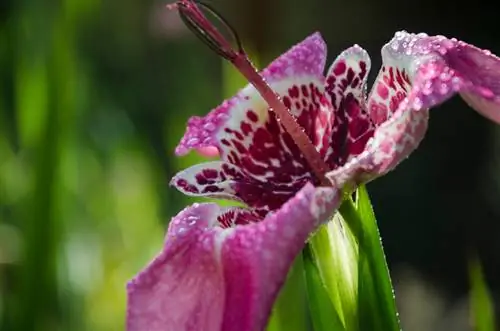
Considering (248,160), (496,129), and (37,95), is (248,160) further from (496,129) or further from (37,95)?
(496,129)

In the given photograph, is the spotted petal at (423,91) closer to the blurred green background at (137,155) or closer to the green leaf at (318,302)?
the green leaf at (318,302)

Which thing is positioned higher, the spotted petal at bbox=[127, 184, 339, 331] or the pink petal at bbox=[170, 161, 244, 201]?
the pink petal at bbox=[170, 161, 244, 201]

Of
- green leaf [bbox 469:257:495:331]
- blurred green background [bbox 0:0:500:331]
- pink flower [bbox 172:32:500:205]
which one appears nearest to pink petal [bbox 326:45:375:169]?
pink flower [bbox 172:32:500:205]

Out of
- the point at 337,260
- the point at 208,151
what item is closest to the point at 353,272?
the point at 337,260

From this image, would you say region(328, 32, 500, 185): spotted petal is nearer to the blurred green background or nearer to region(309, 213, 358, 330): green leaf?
region(309, 213, 358, 330): green leaf

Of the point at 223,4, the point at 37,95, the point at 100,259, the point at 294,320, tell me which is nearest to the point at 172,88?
the point at 223,4

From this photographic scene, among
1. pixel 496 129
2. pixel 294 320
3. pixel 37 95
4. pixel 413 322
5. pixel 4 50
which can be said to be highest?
pixel 4 50
